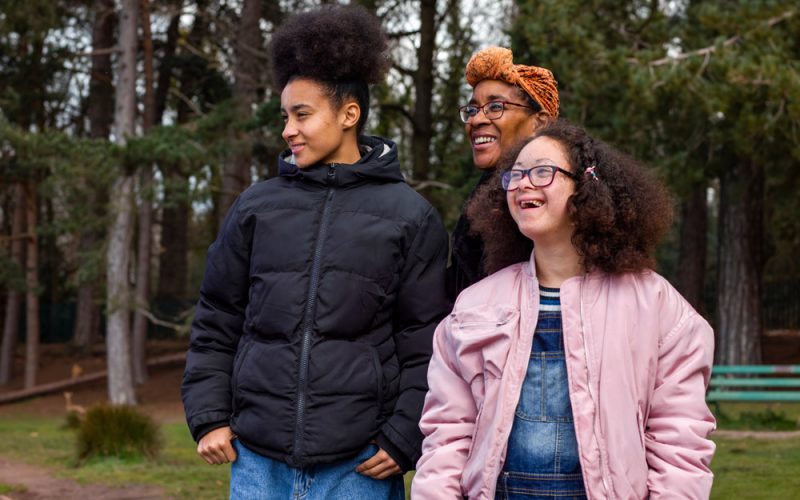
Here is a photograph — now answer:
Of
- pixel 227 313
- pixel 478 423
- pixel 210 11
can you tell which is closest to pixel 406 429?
pixel 478 423

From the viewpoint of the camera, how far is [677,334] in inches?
106

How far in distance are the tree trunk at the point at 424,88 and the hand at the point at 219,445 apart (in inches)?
664

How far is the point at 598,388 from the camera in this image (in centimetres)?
268

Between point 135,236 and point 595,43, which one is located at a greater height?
point 595,43

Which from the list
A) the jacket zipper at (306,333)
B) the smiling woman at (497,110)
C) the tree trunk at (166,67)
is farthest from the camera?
the tree trunk at (166,67)

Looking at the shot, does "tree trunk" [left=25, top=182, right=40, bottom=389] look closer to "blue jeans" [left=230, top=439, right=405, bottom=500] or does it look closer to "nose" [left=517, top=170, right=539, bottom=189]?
"blue jeans" [left=230, top=439, right=405, bottom=500]

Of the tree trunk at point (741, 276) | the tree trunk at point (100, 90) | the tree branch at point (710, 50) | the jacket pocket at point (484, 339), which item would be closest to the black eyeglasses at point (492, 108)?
the jacket pocket at point (484, 339)

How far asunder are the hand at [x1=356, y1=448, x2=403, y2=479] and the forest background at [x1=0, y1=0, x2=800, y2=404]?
1020 cm

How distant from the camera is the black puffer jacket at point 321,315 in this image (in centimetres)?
312

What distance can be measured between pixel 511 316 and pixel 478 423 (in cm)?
28

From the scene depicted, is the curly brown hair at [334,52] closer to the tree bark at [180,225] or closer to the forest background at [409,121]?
the forest background at [409,121]

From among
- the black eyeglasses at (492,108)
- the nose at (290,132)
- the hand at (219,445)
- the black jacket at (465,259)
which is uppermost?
the black eyeglasses at (492,108)

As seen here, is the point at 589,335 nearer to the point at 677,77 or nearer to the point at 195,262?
the point at 677,77

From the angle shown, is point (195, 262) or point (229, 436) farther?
point (195, 262)
